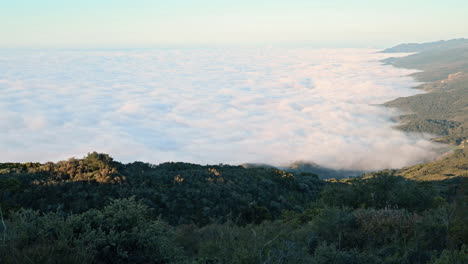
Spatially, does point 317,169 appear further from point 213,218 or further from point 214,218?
point 214,218

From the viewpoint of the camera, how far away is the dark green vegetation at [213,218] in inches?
219

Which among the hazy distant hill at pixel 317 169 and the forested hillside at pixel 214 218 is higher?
the forested hillside at pixel 214 218

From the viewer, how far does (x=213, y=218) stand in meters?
13.8

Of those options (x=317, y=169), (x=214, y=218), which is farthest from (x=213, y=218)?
(x=317, y=169)

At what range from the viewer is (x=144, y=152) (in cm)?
11531

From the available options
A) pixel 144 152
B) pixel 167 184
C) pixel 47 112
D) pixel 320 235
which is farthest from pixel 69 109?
pixel 320 235

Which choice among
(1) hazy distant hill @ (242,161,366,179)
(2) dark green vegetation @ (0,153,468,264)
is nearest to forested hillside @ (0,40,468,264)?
(2) dark green vegetation @ (0,153,468,264)

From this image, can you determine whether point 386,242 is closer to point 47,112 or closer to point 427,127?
point 47,112

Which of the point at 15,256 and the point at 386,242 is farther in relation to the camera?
the point at 386,242

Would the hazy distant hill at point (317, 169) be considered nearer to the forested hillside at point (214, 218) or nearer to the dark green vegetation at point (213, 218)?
the forested hillside at point (214, 218)

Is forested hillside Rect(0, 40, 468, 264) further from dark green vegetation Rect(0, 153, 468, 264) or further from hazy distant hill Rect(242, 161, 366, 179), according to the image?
hazy distant hill Rect(242, 161, 366, 179)

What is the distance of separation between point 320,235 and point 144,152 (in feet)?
363

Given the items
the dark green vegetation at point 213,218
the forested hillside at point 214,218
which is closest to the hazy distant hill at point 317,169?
the forested hillside at point 214,218

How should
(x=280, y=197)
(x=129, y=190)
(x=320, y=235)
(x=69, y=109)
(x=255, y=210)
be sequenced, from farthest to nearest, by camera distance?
(x=69, y=109) → (x=280, y=197) → (x=255, y=210) → (x=129, y=190) → (x=320, y=235)
